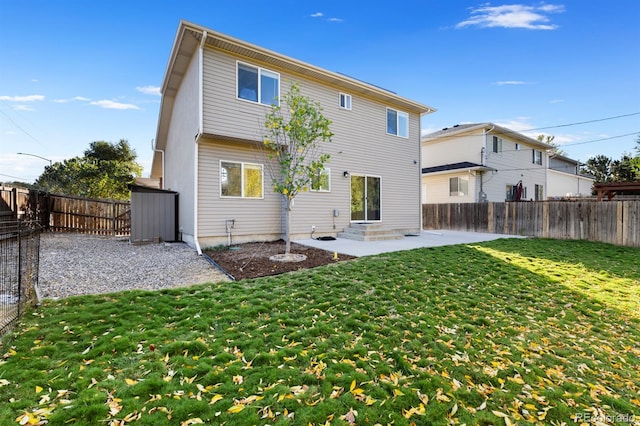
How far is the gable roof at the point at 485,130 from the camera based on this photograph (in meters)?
18.1

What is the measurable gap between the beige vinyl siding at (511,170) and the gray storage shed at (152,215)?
17.3 metres

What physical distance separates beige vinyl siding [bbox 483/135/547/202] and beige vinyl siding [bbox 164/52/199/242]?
16745 millimetres

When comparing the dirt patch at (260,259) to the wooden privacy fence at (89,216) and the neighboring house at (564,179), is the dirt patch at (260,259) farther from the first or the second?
the neighboring house at (564,179)

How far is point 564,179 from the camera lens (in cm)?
2772

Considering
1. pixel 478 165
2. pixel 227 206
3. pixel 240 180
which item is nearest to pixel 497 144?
pixel 478 165

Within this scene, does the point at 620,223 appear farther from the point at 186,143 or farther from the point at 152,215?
the point at 152,215

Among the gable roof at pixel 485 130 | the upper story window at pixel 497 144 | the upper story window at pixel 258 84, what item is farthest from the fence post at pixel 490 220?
the upper story window at pixel 258 84

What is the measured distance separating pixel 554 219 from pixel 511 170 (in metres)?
9.32

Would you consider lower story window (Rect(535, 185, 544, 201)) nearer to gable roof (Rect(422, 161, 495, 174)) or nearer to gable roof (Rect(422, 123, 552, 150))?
gable roof (Rect(422, 123, 552, 150))

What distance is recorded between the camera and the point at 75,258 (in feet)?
24.0

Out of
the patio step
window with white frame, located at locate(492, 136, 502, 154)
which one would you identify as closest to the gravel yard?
the patio step

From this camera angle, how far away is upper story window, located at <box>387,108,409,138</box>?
518 inches

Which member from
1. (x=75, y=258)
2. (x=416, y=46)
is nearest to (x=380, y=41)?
(x=416, y=46)

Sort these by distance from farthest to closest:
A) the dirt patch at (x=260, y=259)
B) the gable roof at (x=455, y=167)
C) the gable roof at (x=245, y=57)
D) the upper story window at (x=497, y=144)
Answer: the upper story window at (x=497, y=144) → the gable roof at (x=455, y=167) → the gable roof at (x=245, y=57) → the dirt patch at (x=260, y=259)
